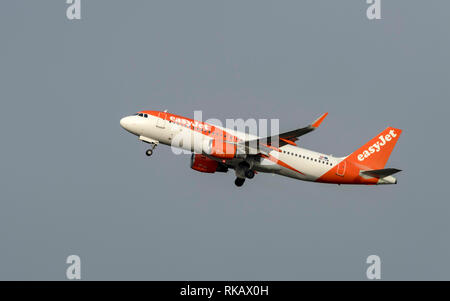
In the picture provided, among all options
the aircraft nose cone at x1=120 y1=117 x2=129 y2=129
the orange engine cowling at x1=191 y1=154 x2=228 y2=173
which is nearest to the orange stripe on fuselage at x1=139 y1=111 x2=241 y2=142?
the aircraft nose cone at x1=120 y1=117 x2=129 y2=129

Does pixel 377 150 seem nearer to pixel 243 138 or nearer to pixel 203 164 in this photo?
pixel 243 138

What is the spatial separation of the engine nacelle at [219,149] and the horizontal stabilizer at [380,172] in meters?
12.6

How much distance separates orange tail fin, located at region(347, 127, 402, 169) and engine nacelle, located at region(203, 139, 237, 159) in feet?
39.0

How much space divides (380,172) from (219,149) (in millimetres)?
14849

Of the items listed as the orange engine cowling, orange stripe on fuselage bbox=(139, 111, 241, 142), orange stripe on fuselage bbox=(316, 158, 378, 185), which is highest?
orange stripe on fuselage bbox=(139, 111, 241, 142)

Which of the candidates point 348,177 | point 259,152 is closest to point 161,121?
point 259,152

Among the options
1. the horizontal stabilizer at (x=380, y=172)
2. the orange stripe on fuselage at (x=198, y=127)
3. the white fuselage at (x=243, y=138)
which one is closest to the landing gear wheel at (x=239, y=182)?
the white fuselage at (x=243, y=138)

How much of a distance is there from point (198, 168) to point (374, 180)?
15865 mm

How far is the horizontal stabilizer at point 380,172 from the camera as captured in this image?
248 feet

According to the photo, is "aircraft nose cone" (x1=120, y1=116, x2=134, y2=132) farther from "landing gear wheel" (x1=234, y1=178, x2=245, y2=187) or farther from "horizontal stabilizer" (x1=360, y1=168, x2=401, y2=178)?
"horizontal stabilizer" (x1=360, y1=168, x2=401, y2=178)

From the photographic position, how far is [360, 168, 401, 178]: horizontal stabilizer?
75.5 meters

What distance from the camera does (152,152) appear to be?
243ft
